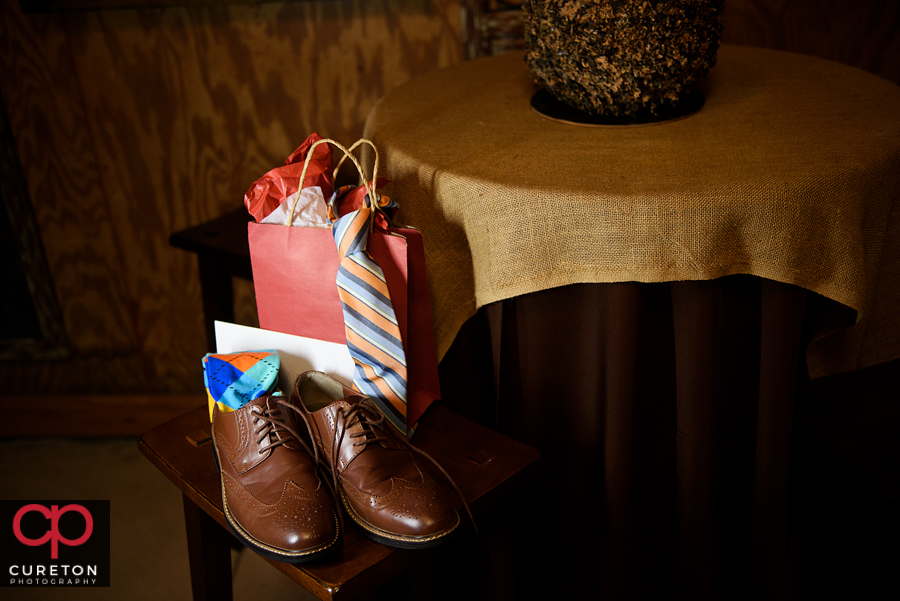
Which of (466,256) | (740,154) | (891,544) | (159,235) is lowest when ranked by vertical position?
(891,544)

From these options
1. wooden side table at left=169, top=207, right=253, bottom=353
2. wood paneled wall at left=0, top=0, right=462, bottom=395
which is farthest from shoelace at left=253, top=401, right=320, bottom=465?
wood paneled wall at left=0, top=0, right=462, bottom=395

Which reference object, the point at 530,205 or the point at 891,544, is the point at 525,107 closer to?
the point at 530,205

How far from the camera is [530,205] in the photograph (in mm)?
828

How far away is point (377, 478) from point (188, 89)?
1.38m

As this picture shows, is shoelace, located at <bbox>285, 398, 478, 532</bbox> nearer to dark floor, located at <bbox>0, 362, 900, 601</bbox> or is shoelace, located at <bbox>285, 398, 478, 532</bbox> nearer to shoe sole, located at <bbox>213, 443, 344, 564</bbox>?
shoe sole, located at <bbox>213, 443, 344, 564</bbox>

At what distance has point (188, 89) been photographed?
69.2 inches

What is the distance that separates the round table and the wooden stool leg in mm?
376

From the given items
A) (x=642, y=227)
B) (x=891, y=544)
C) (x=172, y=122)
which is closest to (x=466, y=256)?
(x=642, y=227)

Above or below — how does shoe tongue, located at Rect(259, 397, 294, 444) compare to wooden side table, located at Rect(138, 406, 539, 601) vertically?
above

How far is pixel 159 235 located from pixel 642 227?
4.99ft

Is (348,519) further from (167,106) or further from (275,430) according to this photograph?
(167,106)

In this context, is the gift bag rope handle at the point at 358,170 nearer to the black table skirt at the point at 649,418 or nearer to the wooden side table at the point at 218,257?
the black table skirt at the point at 649,418

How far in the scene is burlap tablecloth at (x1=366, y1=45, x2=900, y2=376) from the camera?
80cm

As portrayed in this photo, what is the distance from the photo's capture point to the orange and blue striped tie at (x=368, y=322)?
81 centimetres
